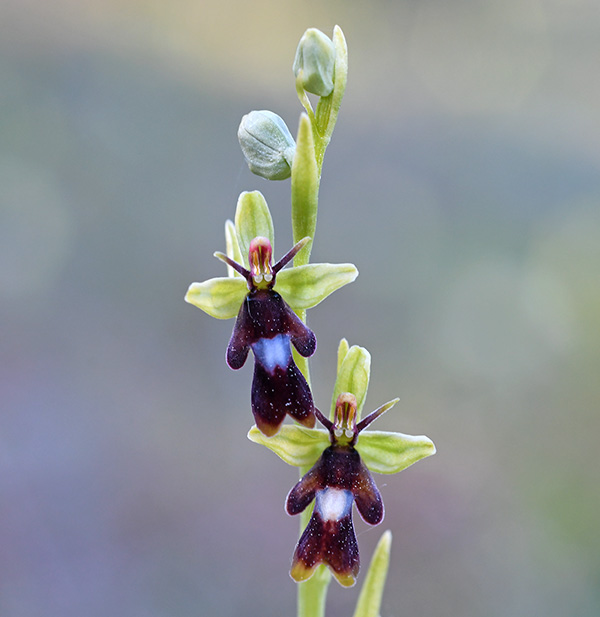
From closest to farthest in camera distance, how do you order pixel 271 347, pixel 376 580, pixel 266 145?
pixel 271 347, pixel 266 145, pixel 376 580

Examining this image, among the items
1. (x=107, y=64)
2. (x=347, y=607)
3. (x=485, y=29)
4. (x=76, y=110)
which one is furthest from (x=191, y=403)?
(x=485, y=29)

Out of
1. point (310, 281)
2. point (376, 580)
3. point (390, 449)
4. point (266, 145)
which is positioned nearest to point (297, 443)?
point (390, 449)

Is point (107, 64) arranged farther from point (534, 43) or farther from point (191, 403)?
point (534, 43)

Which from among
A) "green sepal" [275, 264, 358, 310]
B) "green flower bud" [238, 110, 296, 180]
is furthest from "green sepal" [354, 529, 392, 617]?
"green flower bud" [238, 110, 296, 180]

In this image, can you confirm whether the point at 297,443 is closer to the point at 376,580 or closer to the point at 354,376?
the point at 354,376

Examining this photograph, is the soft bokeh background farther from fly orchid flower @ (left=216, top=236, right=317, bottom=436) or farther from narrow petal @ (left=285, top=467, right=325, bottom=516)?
fly orchid flower @ (left=216, top=236, right=317, bottom=436)

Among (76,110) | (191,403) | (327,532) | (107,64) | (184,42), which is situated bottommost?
(327,532)
